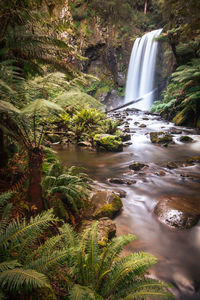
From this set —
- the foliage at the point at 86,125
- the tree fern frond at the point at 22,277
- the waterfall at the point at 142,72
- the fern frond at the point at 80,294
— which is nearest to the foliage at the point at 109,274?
the fern frond at the point at 80,294

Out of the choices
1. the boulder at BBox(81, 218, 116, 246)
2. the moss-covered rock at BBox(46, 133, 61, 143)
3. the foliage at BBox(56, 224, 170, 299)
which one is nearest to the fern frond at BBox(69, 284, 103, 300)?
the foliage at BBox(56, 224, 170, 299)

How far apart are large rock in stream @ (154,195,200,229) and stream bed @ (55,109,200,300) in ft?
0.12

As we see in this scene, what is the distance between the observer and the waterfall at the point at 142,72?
20.0m

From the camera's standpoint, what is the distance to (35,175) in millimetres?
1903

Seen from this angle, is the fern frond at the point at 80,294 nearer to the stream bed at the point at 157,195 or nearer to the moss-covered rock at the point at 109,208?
the stream bed at the point at 157,195

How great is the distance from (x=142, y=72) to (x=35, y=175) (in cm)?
2156

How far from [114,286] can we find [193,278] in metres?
0.99

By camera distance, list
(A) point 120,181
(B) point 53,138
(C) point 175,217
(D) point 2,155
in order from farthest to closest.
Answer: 1. (B) point 53,138
2. (A) point 120,181
3. (C) point 175,217
4. (D) point 2,155

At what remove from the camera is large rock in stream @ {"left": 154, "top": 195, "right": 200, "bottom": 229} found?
2604 millimetres

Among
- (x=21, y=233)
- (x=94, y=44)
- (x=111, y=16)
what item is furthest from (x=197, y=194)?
(x=111, y=16)

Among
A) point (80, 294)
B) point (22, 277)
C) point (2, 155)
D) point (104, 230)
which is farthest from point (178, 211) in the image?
point (2, 155)

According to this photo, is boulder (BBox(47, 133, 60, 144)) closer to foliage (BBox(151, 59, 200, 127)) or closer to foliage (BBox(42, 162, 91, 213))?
foliage (BBox(42, 162, 91, 213))

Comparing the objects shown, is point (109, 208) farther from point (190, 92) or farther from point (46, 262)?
point (190, 92)

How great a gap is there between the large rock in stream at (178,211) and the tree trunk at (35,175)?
6.17 ft
